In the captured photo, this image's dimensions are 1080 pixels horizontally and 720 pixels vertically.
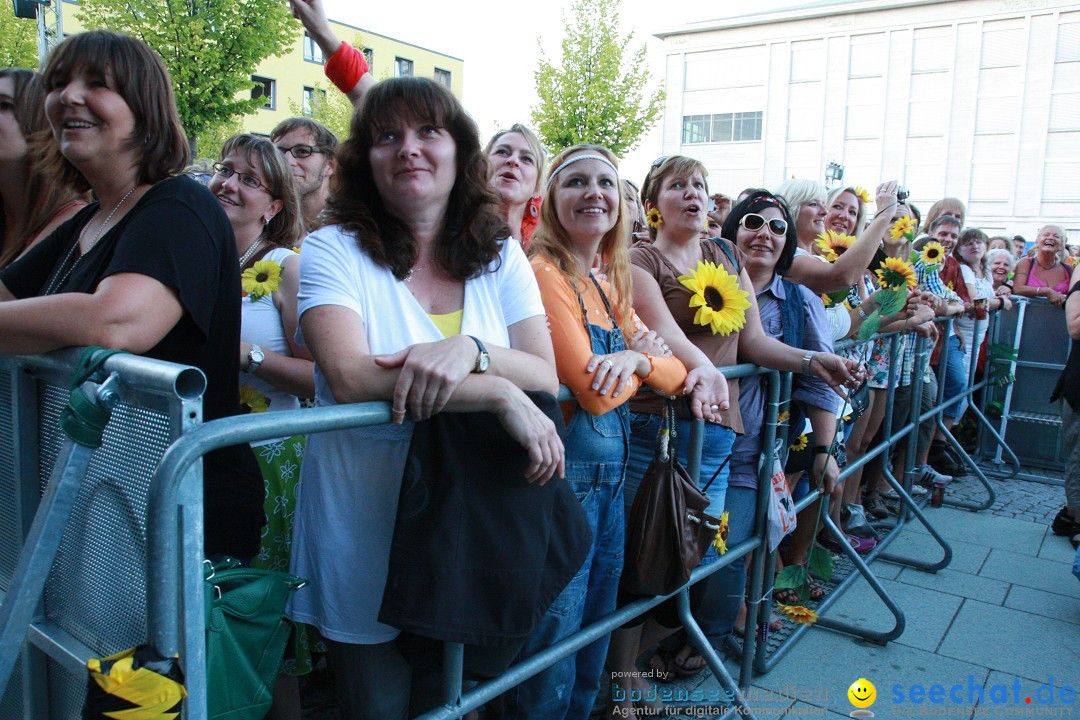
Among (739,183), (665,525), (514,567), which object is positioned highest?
(739,183)

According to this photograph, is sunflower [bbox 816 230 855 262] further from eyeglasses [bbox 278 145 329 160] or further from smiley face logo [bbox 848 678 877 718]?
eyeglasses [bbox 278 145 329 160]

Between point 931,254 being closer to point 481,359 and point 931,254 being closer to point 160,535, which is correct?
point 481,359

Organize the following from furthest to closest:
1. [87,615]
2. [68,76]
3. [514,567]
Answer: [68,76] < [514,567] < [87,615]

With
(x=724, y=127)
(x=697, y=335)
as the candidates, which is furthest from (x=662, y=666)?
(x=724, y=127)

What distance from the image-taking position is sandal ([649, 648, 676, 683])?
313 cm

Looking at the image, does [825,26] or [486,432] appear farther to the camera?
[825,26]

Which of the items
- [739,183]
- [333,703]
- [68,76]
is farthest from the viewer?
[739,183]

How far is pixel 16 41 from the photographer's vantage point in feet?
53.5

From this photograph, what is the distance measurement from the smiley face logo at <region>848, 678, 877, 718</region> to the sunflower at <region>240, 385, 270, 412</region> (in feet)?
8.38

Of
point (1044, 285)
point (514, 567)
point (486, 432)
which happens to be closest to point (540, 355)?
point (486, 432)

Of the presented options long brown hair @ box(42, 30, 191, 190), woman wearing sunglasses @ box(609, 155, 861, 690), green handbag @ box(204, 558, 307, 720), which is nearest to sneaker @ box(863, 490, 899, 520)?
woman wearing sunglasses @ box(609, 155, 861, 690)

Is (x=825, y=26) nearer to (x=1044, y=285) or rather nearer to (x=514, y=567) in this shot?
(x=1044, y=285)

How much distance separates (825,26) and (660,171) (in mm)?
44391

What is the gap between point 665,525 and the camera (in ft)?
7.34
